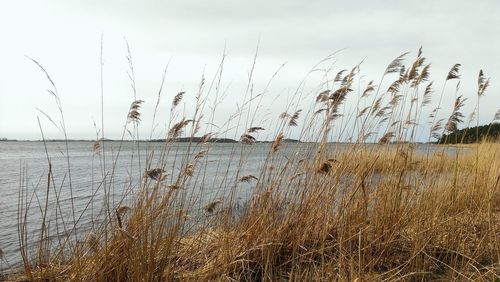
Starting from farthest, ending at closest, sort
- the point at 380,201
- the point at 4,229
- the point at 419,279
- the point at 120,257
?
the point at 4,229 → the point at 380,201 → the point at 419,279 → the point at 120,257

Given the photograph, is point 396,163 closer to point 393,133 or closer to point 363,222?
point 393,133

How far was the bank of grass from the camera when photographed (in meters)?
2.67

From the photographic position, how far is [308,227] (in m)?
3.22

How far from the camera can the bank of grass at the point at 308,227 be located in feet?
8.75

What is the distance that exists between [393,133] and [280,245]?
1.59 m

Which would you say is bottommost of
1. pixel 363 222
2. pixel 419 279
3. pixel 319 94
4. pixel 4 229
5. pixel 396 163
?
pixel 4 229

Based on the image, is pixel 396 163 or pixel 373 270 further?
pixel 396 163

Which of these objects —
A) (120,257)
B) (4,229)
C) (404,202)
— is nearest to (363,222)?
(404,202)

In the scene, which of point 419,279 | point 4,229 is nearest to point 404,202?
point 419,279

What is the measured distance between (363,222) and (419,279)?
573 millimetres

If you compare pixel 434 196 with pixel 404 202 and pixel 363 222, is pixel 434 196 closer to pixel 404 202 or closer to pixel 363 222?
pixel 404 202

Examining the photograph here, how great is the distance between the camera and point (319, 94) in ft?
12.8

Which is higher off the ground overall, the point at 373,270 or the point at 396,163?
the point at 396,163

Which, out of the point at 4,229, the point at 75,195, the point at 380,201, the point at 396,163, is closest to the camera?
the point at 380,201
